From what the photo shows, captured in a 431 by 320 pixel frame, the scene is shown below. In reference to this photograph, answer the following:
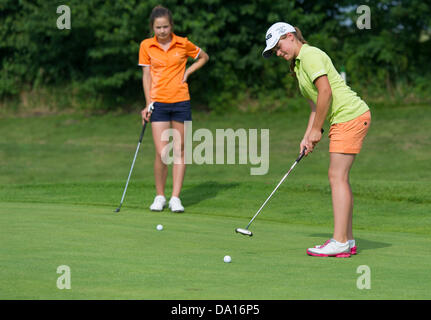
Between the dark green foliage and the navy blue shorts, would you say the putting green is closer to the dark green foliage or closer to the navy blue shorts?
the navy blue shorts

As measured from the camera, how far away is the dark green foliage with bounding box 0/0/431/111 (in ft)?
64.5

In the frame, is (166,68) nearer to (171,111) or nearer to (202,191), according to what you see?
(171,111)

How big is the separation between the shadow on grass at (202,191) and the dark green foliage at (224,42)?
9.29 metres

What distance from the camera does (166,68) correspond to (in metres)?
8.27

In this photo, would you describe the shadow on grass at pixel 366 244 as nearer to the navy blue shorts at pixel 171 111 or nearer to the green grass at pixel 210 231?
the green grass at pixel 210 231

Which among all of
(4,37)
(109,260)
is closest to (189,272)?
(109,260)

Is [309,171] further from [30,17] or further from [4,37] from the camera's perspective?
[4,37]

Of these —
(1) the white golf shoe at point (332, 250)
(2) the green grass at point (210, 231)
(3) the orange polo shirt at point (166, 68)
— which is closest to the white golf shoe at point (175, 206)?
(2) the green grass at point (210, 231)

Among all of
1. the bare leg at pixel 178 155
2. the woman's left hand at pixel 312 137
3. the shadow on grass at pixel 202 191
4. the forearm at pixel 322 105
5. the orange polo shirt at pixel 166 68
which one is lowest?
the shadow on grass at pixel 202 191

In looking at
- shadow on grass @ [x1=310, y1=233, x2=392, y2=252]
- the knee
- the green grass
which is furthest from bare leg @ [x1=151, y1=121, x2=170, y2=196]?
the knee

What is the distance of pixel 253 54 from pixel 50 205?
1273 centimetres

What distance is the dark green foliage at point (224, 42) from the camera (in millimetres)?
19656

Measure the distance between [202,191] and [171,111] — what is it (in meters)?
2.08

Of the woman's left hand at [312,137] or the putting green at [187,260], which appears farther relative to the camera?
the woman's left hand at [312,137]
